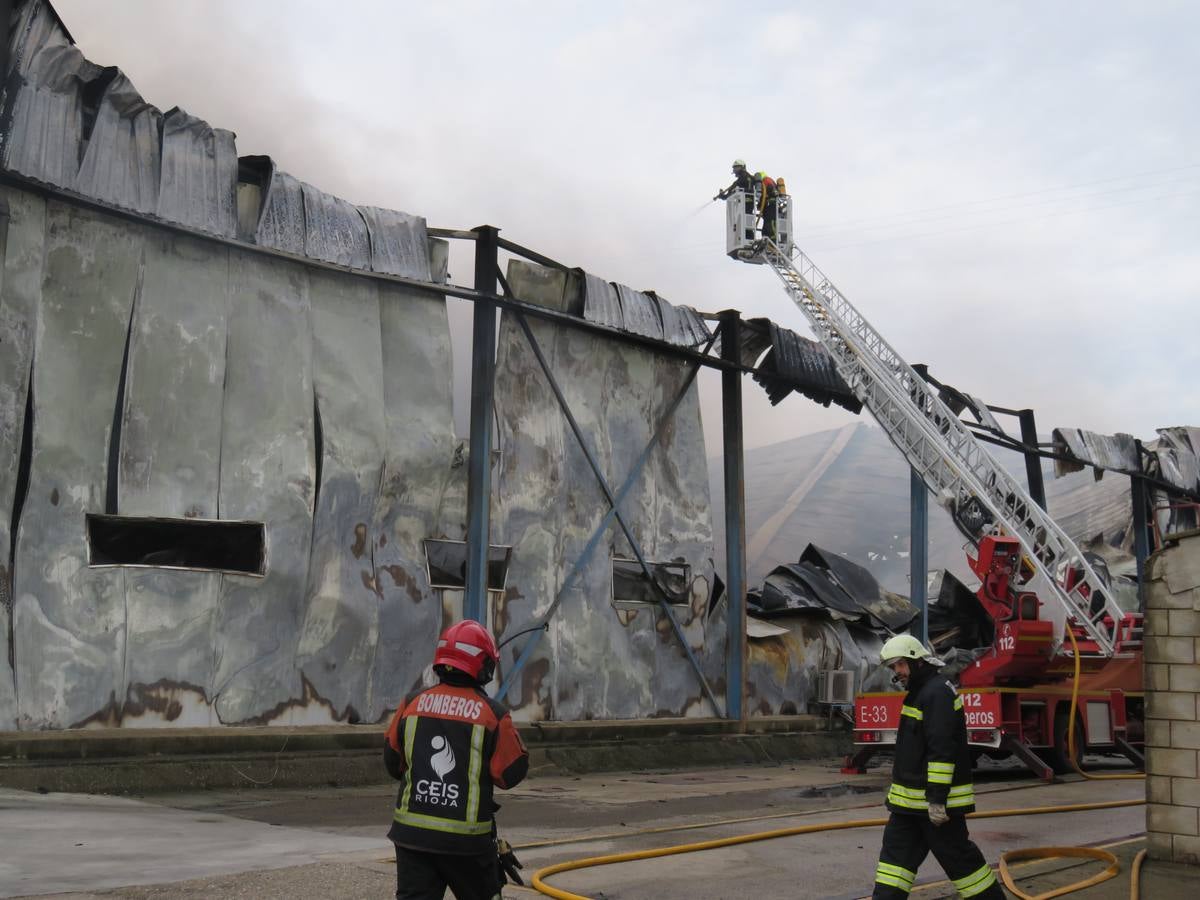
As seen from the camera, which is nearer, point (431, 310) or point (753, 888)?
point (753, 888)

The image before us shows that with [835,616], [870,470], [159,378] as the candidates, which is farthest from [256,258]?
[870,470]

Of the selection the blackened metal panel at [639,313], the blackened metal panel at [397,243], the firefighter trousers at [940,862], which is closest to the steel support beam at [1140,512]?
the blackened metal panel at [639,313]

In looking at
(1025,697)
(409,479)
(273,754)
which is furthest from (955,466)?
(273,754)

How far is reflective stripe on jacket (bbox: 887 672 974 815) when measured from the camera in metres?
6.12

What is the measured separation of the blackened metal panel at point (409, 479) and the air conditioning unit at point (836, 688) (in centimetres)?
721

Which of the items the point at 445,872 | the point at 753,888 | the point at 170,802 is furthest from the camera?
the point at 170,802

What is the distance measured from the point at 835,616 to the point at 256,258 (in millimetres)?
10747

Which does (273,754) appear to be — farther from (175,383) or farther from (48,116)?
(48,116)

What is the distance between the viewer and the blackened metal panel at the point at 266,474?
38.4ft

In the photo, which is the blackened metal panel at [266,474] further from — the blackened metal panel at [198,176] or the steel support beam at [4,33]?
the steel support beam at [4,33]

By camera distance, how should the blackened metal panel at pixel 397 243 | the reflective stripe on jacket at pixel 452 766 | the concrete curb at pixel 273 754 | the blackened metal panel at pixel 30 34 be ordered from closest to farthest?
1. the reflective stripe on jacket at pixel 452 766
2. the concrete curb at pixel 273 754
3. the blackened metal panel at pixel 30 34
4. the blackened metal panel at pixel 397 243

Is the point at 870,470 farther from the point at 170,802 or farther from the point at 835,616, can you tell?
the point at 170,802

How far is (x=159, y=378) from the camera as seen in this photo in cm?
1138

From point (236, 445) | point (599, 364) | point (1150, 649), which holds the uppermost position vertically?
point (599, 364)
